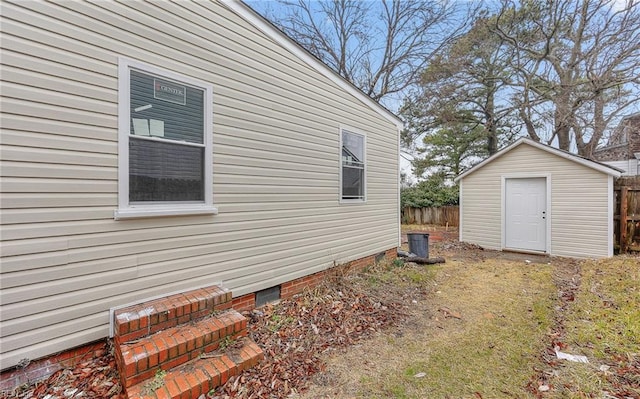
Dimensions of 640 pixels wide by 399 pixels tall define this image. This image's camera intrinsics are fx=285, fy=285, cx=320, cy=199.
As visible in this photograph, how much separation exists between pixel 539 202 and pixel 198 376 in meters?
9.23

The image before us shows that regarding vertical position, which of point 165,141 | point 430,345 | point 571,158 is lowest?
point 430,345

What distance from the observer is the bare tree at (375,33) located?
13008mm

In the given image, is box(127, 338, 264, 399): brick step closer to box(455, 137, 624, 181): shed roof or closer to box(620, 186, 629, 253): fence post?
box(455, 137, 624, 181): shed roof

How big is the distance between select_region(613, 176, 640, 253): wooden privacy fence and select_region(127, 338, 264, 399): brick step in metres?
9.33

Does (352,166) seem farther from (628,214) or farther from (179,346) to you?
(628,214)

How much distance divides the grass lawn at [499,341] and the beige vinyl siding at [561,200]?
1.69m

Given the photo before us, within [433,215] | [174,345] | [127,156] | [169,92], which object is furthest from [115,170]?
[433,215]

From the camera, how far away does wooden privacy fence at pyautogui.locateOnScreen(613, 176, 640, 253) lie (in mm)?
7070

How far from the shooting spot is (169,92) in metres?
2.94

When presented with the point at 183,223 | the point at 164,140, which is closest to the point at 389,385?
the point at 183,223

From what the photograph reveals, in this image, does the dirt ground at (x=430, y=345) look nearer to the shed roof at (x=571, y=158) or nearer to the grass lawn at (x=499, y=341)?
the grass lawn at (x=499, y=341)

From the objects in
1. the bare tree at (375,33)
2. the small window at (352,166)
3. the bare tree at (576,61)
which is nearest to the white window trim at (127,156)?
the small window at (352,166)

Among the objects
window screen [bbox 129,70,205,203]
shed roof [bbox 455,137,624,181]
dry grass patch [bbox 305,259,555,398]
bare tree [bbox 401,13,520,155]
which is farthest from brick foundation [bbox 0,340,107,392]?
bare tree [bbox 401,13,520,155]

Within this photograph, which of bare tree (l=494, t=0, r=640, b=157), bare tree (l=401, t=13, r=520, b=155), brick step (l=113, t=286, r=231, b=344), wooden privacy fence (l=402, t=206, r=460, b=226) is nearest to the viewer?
brick step (l=113, t=286, r=231, b=344)
